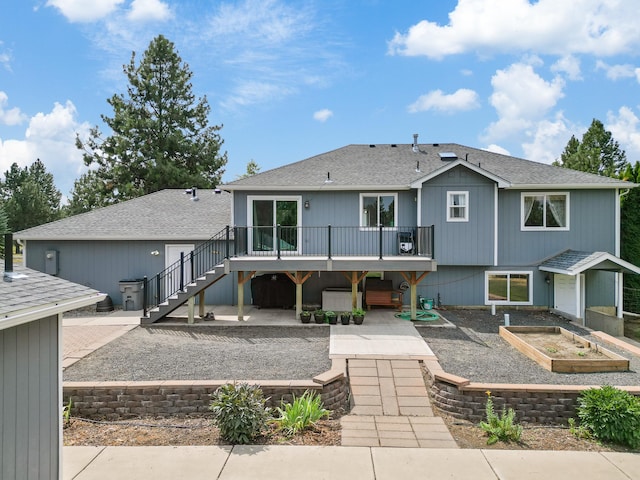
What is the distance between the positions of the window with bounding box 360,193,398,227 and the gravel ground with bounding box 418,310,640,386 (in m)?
3.63

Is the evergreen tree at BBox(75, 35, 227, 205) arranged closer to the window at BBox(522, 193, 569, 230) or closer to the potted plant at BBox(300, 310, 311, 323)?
the potted plant at BBox(300, 310, 311, 323)

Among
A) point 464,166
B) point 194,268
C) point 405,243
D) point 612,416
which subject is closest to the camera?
point 612,416

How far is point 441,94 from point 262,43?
842 centimetres

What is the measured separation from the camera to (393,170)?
1380cm

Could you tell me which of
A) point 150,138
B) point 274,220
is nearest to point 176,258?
point 274,220

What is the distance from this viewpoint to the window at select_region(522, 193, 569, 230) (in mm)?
12625

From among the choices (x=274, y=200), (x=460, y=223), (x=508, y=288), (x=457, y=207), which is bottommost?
(x=508, y=288)

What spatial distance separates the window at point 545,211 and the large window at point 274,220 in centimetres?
764

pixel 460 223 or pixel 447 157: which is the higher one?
pixel 447 157

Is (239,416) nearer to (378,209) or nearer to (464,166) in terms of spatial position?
(378,209)

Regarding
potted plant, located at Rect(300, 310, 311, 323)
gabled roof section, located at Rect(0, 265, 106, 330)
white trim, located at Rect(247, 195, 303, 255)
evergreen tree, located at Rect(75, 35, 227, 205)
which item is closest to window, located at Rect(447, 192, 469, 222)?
white trim, located at Rect(247, 195, 303, 255)

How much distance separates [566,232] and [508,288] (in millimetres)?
2610

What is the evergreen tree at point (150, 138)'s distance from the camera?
2655 centimetres

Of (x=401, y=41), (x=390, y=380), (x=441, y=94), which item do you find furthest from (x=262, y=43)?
(x=390, y=380)
